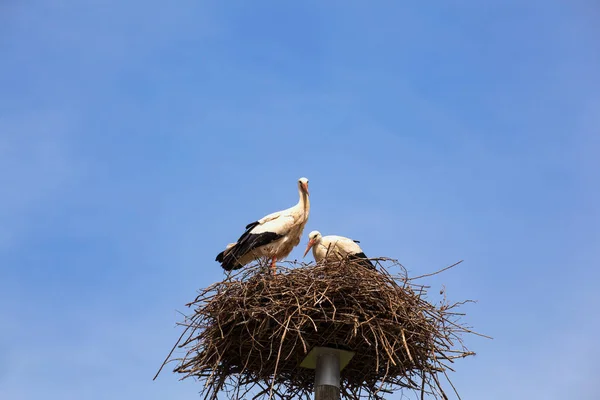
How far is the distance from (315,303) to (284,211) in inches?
112

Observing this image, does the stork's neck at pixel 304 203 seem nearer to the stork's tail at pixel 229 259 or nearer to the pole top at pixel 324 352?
Result: the stork's tail at pixel 229 259

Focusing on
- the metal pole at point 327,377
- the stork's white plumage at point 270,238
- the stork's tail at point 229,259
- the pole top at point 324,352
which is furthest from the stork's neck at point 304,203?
the metal pole at point 327,377

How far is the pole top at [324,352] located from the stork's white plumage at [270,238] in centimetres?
203

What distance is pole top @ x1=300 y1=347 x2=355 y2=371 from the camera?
7.03m

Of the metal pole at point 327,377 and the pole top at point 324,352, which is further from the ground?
the pole top at point 324,352

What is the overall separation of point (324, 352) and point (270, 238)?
237 cm

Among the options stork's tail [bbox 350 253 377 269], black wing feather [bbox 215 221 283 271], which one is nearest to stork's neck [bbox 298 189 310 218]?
black wing feather [bbox 215 221 283 271]

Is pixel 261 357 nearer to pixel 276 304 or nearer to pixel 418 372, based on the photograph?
pixel 276 304

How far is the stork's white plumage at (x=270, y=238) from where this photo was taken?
9.20 meters

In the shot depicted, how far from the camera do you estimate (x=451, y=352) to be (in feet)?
23.5

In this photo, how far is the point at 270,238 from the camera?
9.20 metres

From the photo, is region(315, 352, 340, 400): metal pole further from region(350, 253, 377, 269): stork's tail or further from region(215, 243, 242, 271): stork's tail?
region(215, 243, 242, 271): stork's tail

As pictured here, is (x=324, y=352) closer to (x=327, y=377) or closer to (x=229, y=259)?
(x=327, y=377)

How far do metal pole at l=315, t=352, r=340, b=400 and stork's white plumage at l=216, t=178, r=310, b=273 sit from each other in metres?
2.20
